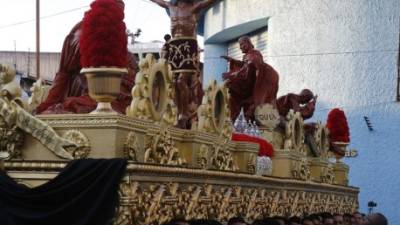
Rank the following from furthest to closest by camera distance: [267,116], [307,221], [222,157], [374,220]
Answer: [374,220], [307,221], [267,116], [222,157]

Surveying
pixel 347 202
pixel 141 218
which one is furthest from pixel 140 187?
pixel 347 202

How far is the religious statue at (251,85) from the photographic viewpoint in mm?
10945

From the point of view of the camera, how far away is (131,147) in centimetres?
545

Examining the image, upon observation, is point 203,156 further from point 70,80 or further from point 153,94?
point 70,80

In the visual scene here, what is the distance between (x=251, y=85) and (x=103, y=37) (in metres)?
5.77

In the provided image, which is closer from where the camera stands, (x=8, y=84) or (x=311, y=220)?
(x=8, y=84)

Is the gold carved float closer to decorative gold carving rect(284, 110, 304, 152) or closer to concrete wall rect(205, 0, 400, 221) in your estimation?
decorative gold carving rect(284, 110, 304, 152)

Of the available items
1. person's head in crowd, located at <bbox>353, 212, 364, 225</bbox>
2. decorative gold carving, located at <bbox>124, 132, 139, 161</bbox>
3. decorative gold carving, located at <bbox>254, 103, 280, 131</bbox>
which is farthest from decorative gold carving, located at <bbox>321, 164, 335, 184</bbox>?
decorative gold carving, located at <bbox>124, 132, 139, 161</bbox>

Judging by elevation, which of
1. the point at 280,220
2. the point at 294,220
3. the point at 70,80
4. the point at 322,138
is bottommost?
the point at 294,220

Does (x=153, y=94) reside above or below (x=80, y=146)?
above

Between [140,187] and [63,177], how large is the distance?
54 centimetres

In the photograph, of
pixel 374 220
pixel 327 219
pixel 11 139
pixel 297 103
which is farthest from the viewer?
pixel 374 220

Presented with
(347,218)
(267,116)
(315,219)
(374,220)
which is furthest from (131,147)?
(374,220)

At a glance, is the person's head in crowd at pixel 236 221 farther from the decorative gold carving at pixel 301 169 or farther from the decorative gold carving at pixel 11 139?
the decorative gold carving at pixel 301 169
